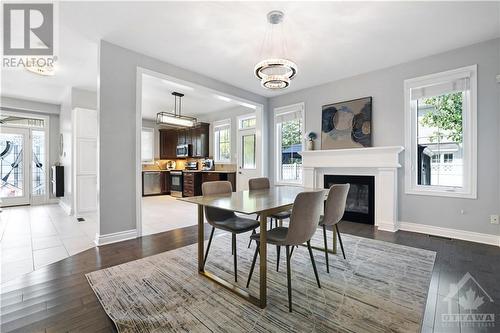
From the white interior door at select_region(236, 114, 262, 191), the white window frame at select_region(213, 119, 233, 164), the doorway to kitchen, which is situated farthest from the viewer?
the white window frame at select_region(213, 119, 233, 164)

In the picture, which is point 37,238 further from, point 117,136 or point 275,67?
→ point 275,67

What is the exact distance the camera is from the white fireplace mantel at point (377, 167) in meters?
3.81

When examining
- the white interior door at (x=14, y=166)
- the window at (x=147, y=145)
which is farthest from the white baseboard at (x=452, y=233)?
the white interior door at (x=14, y=166)

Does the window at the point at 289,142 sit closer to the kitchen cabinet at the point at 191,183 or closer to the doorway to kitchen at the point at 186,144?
the doorway to kitchen at the point at 186,144

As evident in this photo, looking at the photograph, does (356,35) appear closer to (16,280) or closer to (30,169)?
(16,280)

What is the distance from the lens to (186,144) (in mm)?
8117

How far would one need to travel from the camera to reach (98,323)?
1577 mm

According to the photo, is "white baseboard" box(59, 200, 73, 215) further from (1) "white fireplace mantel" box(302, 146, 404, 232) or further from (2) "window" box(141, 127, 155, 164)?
(1) "white fireplace mantel" box(302, 146, 404, 232)

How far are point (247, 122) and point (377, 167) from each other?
3.77 m

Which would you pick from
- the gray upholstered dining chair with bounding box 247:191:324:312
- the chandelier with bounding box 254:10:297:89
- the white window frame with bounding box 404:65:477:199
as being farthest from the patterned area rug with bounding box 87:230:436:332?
the chandelier with bounding box 254:10:297:89

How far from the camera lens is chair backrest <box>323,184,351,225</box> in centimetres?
232

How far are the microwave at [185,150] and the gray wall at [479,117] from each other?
4.85 metres

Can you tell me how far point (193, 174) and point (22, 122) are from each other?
4619 mm

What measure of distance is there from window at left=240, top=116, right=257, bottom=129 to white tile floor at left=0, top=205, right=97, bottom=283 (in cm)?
426
